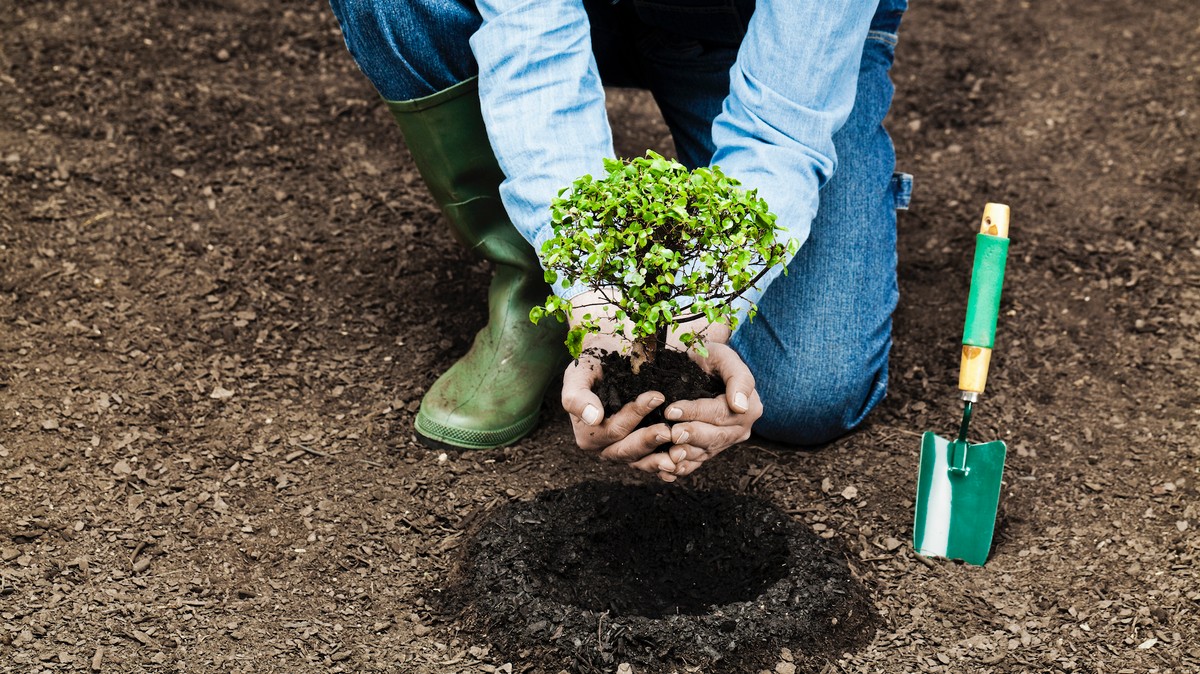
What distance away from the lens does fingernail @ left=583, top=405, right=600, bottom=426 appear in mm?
1766

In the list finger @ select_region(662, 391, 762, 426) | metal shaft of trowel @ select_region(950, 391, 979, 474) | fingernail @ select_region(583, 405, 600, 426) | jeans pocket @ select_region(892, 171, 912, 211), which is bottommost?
metal shaft of trowel @ select_region(950, 391, 979, 474)

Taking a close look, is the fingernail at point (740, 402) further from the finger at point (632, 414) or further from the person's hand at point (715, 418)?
the finger at point (632, 414)

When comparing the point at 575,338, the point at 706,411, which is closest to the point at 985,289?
the point at 706,411

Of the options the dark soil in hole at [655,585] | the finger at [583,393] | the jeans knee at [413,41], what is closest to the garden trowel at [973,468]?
the dark soil in hole at [655,585]

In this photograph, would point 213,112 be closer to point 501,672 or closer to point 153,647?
point 153,647

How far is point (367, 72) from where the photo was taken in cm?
235

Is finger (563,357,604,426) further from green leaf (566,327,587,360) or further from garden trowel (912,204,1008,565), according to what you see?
garden trowel (912,204,1008,565)

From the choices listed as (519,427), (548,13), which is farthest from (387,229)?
(548,13)

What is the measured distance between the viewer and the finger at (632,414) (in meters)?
1.78

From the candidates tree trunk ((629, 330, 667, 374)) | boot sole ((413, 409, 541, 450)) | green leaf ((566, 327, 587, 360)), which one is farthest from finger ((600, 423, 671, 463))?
boot sole ((413, 409, 541, 450))

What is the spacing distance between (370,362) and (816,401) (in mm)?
1051

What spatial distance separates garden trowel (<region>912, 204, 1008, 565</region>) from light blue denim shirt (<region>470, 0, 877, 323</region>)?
14.1 inches

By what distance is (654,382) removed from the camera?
188 cm

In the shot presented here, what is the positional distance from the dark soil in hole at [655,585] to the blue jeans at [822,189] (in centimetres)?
37
